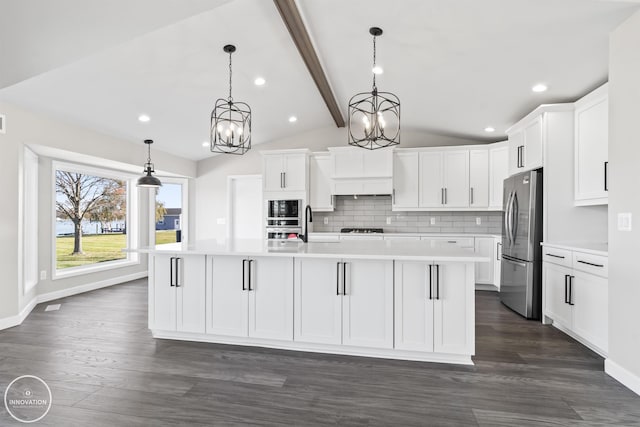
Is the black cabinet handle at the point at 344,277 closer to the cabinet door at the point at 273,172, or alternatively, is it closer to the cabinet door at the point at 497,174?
the cabinet door at the point at 273,172

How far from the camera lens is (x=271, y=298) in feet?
9.62

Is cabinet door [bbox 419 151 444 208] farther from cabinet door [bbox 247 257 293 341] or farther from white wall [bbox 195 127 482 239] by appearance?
cabinet door [bbox 247 257 293 341]

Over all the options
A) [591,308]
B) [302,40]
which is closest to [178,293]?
[302,40]

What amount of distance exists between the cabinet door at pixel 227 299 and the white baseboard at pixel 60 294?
7.26 feet

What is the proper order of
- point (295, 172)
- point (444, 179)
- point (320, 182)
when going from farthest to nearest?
1. point (320, 182)
2. point (295, 172)
3. point (444, 179)

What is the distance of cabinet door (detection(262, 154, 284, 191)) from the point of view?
5781mm

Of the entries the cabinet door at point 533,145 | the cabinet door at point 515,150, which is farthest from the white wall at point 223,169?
the cabinet door at point 533,145

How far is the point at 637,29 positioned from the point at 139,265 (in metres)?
7.06

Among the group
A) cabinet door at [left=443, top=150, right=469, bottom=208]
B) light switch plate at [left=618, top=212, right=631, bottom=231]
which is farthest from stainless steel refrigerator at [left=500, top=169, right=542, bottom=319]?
light switch plate at [left=618, top=212, right=631, bottom=231]

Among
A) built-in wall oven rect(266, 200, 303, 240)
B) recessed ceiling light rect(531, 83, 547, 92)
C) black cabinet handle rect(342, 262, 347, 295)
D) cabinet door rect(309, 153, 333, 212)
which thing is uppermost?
recessed ceiling light rect(531, 83, 547, 92)

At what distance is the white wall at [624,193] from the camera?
2184 millimetres

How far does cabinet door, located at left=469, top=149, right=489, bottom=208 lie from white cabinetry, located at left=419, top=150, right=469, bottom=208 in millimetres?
60

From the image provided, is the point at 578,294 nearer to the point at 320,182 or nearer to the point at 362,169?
the point at 362,169

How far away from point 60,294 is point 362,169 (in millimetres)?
4679
